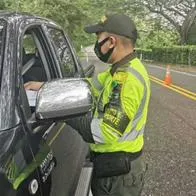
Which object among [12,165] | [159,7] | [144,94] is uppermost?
[12,165]

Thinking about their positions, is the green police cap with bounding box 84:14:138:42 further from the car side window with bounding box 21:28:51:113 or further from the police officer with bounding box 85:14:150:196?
the car side window with bounding box 21:28:51:113

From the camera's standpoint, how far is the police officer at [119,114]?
9.30ft

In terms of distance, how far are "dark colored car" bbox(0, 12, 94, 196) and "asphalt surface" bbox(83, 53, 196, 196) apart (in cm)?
249

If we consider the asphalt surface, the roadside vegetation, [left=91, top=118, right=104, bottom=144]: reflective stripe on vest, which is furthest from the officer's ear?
the roadside vegetation

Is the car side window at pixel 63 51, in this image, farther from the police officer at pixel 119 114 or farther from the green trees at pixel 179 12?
the green trees at pixel 179 12

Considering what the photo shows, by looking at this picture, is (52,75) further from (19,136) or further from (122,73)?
(19,136)

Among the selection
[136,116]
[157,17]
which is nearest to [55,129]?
[136,116]

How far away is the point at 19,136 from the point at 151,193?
11.5 ft

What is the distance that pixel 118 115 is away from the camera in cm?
280

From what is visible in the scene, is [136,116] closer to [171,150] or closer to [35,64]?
[35,64]

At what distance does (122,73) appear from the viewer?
9.50ft

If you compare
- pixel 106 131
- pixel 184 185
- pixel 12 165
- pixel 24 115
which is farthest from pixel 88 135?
pixel 184 185

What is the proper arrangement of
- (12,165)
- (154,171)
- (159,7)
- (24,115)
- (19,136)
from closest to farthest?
(12,165) < (19,136) < (24,115) < (154,171) < (159,7)

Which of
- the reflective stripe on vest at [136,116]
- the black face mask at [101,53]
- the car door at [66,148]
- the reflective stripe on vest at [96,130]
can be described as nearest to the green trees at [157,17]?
the car door at [66,148]
